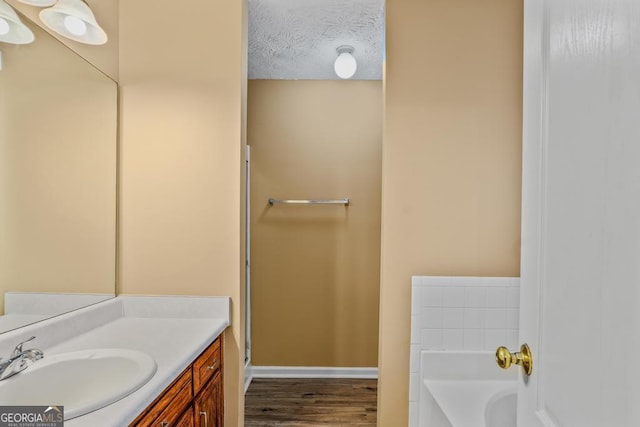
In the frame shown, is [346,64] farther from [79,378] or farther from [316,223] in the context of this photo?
[79,378]

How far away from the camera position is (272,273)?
2.99 m

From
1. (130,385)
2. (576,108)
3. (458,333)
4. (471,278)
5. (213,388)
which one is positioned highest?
(576,108)

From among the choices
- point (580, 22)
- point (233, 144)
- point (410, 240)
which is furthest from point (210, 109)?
point (580, 22)

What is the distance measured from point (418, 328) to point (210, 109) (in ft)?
5.19

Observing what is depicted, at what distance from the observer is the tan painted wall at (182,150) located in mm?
1798

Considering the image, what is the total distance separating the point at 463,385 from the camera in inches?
71.5

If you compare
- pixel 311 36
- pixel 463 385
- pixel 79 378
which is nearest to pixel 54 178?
pixel 79 378

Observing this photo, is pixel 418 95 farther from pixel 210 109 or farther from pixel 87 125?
pixel 87 125

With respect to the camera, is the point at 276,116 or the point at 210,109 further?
the point at 276,116

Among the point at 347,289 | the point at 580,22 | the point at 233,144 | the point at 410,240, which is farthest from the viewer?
the point at 347,289

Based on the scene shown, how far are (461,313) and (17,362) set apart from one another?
1864 millimetres

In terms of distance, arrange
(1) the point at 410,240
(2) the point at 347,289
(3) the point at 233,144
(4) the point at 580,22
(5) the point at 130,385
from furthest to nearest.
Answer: (2) the point at 347,289 → (1) the point at 410,240 → (3) the point at 233,144 → (5) the point at 130,385 → (4) the point at 580,22

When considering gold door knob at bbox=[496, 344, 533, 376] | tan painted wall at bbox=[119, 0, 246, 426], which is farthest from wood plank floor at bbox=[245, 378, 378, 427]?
gold door knob at bbox=[496, 344, 533, 376]

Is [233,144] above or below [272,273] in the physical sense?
above
